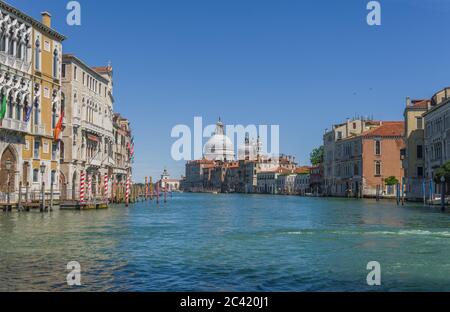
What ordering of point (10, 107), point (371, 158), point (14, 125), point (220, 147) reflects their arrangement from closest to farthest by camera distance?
point (14, 125) < point (10, 107) < point (371, 158) < point (220, 147)

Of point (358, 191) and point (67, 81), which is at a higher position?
point (67, 81)

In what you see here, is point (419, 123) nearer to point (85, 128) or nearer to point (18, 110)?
point (85, 128)

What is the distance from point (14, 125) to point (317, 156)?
82.9m

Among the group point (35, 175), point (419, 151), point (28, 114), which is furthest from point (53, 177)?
point (419, 151)

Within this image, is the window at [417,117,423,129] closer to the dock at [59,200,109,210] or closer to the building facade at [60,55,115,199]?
the building facade at [60,55,115,199]

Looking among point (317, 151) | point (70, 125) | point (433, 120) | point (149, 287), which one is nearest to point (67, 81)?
point (70, 125)

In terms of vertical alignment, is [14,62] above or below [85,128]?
above

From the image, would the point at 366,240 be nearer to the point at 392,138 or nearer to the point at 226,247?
the point at 226,247

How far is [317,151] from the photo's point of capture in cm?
11188

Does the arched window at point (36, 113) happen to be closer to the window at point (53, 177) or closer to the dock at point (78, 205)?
the window at point (53, 177)

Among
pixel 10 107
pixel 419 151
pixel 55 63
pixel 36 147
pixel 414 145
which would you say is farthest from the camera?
pixel 414 145

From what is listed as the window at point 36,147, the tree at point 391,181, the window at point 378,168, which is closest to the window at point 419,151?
the tree at point 391,181

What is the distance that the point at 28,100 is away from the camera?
3462 centimetres

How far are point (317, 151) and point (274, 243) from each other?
96524mm
